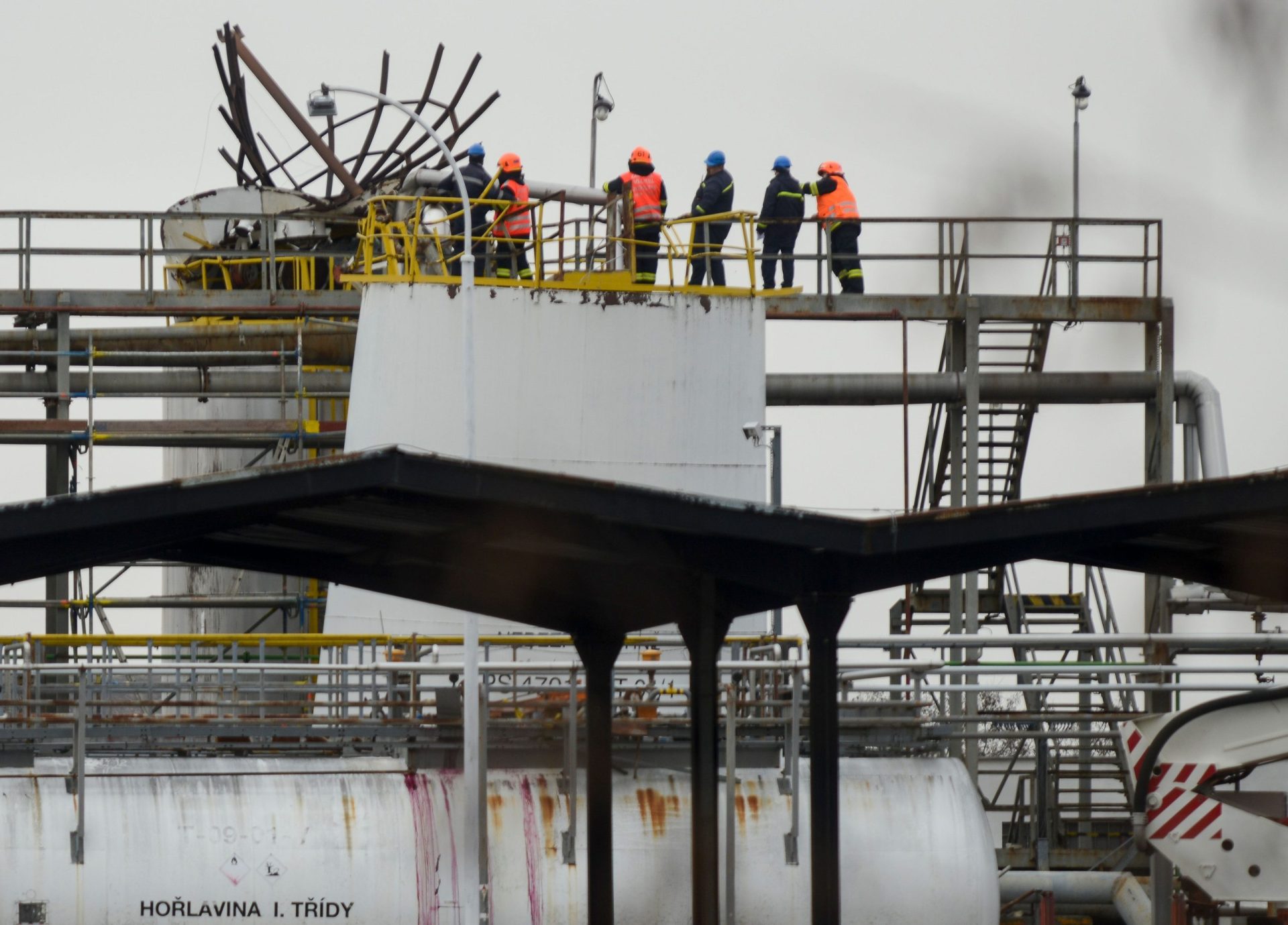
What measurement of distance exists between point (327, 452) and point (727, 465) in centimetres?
1102

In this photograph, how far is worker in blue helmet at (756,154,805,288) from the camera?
1090 inches

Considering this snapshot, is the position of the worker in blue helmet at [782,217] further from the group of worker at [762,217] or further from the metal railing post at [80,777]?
the metal railing post at [80,777]

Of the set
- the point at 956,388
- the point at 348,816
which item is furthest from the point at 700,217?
the point at 348,816

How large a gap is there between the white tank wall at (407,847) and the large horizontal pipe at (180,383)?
530 inches

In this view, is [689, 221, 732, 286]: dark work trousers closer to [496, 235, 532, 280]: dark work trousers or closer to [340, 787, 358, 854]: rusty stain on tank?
[496, 235, 532, 280]: dark work trousers

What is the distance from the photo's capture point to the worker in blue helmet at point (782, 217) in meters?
27.7

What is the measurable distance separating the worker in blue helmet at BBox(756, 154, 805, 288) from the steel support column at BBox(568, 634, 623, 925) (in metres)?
14.2

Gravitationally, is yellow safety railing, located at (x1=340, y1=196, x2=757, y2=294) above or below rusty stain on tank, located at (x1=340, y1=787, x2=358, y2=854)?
above

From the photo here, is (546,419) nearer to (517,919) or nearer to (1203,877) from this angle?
(517,919)

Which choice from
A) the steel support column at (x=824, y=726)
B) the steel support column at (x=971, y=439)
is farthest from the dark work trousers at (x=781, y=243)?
the steel support column at (x=824, y=726)

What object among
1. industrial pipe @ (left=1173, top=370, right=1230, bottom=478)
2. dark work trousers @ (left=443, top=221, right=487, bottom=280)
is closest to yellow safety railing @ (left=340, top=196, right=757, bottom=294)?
dark work trousers @ (left=443, top=221, right=487, bottom=280)

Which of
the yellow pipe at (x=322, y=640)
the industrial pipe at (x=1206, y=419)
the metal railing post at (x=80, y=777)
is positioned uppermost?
the industrial pipe at (x=1206, y=419)

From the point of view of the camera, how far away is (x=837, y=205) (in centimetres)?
2825

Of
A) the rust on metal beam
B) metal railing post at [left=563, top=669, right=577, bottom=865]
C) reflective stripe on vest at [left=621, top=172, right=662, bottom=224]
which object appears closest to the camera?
metal railing post at [left=563, top=669, right=577, bottom=865]
